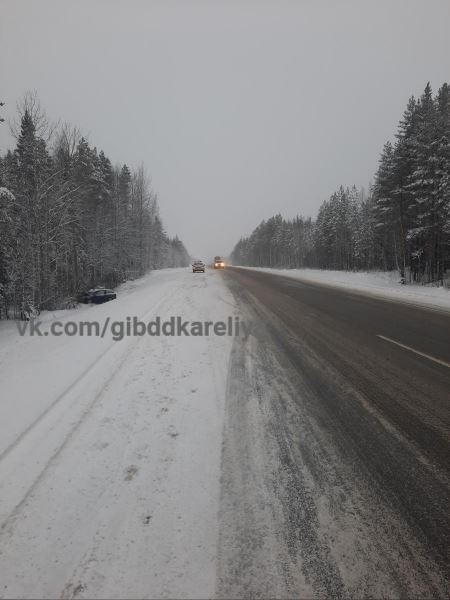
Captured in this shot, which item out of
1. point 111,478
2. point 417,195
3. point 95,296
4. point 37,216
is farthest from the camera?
point 417,195

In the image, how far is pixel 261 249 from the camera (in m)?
110

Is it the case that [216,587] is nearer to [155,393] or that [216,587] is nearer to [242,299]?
[155,393]

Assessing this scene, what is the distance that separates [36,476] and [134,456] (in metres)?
0.83

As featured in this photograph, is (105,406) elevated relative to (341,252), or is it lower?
lower

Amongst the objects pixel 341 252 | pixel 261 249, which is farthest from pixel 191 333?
pixel 261 249

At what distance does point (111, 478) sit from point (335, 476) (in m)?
1.95

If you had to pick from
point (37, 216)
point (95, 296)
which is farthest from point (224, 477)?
point (95, 296)

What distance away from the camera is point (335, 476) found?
266cm

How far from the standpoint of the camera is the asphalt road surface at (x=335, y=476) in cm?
183

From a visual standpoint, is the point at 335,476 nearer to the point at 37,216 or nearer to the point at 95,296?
the point at 37,216

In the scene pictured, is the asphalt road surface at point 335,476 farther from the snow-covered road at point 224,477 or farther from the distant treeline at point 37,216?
the distant treeline at point 37,216

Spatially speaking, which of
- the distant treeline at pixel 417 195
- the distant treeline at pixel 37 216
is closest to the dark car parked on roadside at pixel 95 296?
the distant treeline at pixel 37 216

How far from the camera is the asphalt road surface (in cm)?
183

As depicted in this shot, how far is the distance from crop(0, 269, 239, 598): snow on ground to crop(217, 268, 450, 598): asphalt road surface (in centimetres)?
24
